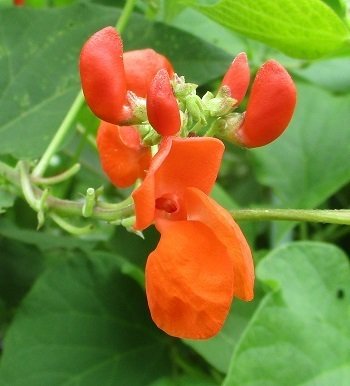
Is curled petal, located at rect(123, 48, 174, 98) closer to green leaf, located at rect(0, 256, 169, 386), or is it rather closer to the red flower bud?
the red flower bud

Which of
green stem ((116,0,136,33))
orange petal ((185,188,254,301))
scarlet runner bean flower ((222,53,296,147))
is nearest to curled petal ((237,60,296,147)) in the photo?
scarlet runner bean flower ((222,53,296,147))

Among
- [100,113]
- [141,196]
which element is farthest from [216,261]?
[100,113]

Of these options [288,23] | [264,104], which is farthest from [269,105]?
[288,23]

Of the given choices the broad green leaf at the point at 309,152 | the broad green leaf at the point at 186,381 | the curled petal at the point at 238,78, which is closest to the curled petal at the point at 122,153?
the curled petal at the point at 238,78

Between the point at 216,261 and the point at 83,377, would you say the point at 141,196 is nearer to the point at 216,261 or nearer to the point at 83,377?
the point at 216,261

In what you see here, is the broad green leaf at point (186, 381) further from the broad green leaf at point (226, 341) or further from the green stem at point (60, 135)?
the green stem at point (60, 135)

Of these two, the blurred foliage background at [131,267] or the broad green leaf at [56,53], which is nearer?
the blurred foliage background at [131,267]
